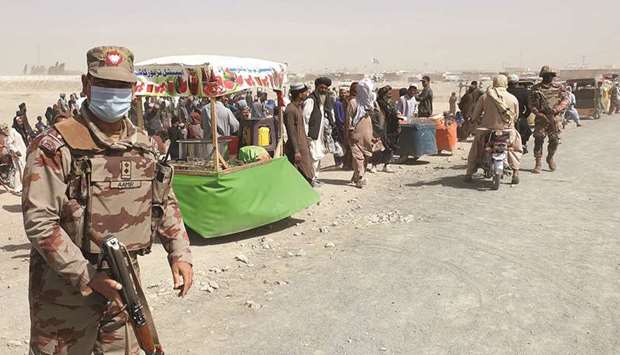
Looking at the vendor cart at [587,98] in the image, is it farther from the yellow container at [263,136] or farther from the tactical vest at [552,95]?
the yellow container at [263,136]

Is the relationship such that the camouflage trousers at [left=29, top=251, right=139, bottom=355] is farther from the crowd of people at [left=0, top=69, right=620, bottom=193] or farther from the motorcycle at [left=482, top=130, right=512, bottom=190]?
the motorcycle at [left=482, top=130, right=512, bottom=190]

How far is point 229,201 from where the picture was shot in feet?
21.2

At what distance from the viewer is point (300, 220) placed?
299 inches

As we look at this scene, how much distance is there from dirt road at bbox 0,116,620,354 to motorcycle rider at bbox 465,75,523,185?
92 centimetres

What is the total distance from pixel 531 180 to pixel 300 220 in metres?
4.33

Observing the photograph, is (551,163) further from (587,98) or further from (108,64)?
(587,98)

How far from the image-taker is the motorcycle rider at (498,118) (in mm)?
9008

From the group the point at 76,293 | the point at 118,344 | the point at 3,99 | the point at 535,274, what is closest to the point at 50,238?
the point at 76,293

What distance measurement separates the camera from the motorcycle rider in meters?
9.01

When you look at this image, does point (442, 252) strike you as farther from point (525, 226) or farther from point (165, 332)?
point (165, 332)

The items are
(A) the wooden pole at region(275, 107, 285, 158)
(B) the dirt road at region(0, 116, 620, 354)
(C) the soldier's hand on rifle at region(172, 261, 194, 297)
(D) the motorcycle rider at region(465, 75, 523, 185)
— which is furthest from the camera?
(D) the motorcycle rider at region(465, 75, 523, 185)

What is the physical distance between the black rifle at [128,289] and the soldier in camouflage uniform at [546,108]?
366 inches

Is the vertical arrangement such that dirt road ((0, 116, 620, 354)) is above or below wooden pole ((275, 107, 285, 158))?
below

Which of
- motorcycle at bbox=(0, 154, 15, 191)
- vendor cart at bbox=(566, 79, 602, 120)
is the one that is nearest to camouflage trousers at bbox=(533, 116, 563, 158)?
motorcycle at bbox=(0, 154, 15, 191)
